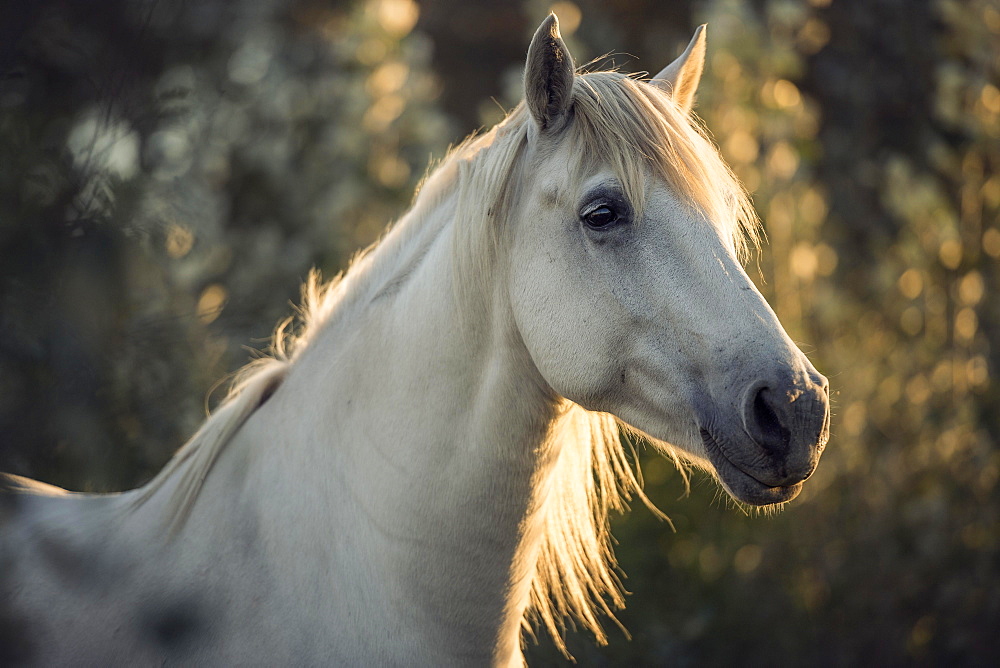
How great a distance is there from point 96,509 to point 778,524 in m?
3.29

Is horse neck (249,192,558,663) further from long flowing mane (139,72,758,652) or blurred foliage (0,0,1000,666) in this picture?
blurred foliage (0,0,1000,666)

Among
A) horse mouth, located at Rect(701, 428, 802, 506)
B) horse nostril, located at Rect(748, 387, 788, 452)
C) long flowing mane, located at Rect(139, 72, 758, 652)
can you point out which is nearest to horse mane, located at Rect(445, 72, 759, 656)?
long flowing mane, located at Rect(139, 72, 758, 652)

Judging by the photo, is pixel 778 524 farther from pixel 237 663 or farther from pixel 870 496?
pixel 237 663

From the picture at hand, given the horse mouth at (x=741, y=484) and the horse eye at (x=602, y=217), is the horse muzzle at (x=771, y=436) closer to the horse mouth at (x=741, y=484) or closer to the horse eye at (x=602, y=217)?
the horse mouth at (x=741, y=484)

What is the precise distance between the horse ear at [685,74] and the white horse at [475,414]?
3 centimetres

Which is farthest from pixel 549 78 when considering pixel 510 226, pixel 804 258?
pixel 804 258

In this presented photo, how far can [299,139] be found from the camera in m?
4.84

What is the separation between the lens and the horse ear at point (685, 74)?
1.91 m

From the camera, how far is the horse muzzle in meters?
1.31

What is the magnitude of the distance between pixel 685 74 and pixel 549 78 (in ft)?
1.84

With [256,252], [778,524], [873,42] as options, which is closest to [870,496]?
[778,524]

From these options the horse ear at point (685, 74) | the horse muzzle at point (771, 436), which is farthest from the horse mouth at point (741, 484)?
the horse ear at point (685, 74)

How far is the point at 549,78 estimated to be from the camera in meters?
1.60

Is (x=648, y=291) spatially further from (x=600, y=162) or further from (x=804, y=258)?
(x=804, y=258)
